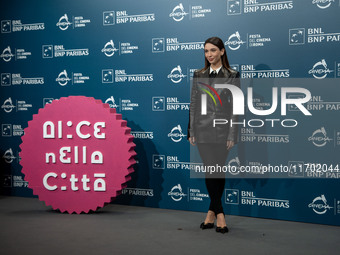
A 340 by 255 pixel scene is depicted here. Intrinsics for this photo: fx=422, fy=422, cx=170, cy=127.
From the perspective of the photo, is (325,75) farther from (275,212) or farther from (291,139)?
(275,212)

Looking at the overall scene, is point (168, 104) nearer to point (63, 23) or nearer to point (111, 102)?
point (111, 102)

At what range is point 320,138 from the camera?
12.2 feet

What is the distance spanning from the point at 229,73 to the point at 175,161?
119 cm

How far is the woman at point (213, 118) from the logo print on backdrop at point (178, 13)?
0.82 meters

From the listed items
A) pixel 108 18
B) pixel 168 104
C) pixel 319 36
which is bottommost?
pixel 168 104

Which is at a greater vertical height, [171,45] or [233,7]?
[233,7]

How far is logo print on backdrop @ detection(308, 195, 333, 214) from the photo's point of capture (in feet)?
12.2

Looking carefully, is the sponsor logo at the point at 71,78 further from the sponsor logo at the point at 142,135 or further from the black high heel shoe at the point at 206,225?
the black high heel shoe at the point at 206,225

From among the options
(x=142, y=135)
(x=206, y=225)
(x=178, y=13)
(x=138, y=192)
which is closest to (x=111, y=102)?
(x=142, y=135)

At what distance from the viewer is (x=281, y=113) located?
12.6ft

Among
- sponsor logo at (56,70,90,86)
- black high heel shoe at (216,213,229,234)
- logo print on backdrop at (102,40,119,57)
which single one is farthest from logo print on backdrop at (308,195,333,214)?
sponsor logo at (56,70,90,86)

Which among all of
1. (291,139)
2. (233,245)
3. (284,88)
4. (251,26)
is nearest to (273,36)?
(251,26)

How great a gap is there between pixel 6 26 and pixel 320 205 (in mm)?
3995

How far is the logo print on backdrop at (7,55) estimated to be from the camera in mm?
5023
